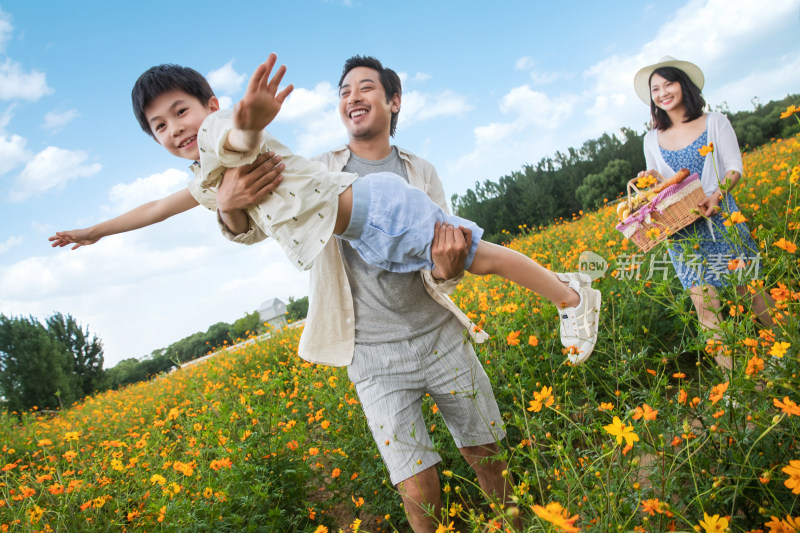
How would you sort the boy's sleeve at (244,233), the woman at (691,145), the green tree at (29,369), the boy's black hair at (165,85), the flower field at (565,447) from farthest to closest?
the green tree at (29,369), the woman at (691,145), the boy's black hair at (165,85), the boy's sleeve at (244,233), the flower field at (565,447)

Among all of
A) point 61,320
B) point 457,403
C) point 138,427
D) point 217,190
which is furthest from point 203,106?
point 61,320

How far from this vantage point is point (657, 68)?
9.98 feet

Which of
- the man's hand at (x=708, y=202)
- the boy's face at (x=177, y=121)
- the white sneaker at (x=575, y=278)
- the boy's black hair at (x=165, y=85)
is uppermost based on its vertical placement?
the boy's black hair at (x=165, y=85)

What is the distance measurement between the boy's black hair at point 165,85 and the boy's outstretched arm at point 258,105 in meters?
→ 0.73

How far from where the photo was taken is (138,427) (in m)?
5.04

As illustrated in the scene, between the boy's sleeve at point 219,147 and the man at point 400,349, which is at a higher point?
the boy's sleeve at point 219,147

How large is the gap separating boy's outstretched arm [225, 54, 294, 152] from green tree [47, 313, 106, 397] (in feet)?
63.5

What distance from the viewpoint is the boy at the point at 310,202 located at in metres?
1.49


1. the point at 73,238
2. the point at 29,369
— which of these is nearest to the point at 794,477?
the point at 73,238

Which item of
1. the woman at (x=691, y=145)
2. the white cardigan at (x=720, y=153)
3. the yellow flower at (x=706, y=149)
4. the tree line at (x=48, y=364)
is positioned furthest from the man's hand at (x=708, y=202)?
the tree line at (x=48, y=364)

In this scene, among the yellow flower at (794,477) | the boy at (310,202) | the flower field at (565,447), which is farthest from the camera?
the boy at (310,202)

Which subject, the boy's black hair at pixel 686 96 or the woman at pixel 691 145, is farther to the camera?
the boy's black hair at pixel 686 96

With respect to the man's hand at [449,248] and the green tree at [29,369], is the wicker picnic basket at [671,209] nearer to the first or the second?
the man's hand at [449,248]

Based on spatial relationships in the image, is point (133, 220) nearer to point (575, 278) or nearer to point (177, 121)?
point (177, 121)
